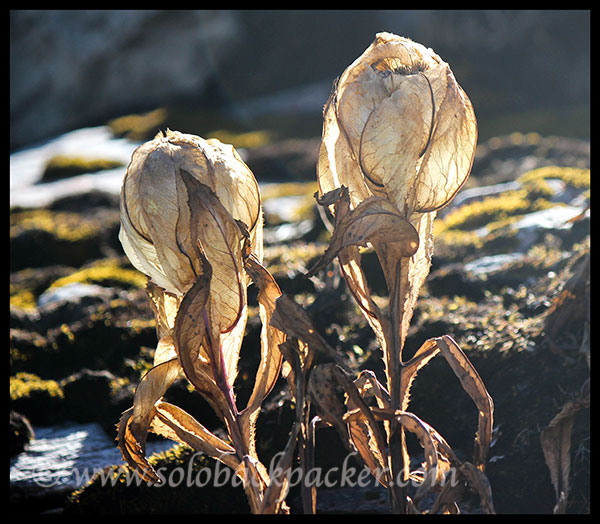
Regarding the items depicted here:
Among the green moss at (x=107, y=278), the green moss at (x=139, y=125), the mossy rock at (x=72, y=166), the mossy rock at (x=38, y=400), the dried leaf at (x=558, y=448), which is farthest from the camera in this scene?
the green moss at (x=139, y=125)

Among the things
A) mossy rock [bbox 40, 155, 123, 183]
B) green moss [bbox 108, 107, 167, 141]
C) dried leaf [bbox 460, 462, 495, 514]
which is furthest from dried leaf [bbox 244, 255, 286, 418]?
green moss [bbox 108, 107, 167, 141]

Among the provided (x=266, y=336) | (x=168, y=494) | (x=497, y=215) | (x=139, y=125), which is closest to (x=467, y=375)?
(x=266, y=336)

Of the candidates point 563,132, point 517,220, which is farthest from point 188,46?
point 517,220

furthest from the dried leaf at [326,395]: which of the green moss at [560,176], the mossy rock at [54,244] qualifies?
the mossy rock at [54,244]

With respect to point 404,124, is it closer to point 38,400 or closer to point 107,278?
point 38,400

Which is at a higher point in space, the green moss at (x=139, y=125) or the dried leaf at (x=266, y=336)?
the dried leaf at (x=266, y=336)

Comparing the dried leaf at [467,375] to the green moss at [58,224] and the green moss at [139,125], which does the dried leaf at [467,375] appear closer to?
the green moss at [58,224]

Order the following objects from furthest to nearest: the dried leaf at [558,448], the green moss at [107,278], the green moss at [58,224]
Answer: the green moss at [58,224] < the green moss at [107,278] < the dried leaf at [558,448]

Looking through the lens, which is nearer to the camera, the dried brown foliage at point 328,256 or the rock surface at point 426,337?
the dried brown foliage at point 328,256
